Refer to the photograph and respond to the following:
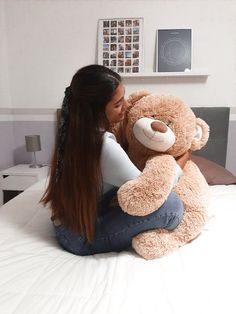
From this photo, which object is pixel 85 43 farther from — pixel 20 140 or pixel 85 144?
pixel 85 144

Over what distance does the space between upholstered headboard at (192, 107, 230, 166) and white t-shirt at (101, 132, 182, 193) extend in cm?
139

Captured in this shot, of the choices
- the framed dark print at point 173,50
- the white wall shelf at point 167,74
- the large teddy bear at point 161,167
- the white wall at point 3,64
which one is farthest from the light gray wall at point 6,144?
the large teddy bear at point 161,167

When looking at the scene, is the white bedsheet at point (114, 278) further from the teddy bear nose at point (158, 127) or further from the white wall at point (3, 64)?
the white wall at point (3, 64)

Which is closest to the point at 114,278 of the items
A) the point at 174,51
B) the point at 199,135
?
the point at 199,135

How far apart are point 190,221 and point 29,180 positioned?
4.97ft

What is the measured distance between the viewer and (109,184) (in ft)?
3.15

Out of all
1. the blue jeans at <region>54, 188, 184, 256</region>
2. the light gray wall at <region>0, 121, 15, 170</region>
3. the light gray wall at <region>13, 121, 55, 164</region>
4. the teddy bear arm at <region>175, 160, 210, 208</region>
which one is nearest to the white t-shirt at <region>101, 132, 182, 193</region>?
the blue jeans at <region>54, 188, 184, 256</region>

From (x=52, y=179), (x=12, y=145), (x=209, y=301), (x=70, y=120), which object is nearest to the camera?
(x=209, y=301)

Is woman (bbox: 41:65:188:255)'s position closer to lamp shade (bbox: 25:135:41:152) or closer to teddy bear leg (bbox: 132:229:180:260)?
teddy bear leg (bbox: 132:229:180:260)

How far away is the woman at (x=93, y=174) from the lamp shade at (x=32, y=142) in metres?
1.34

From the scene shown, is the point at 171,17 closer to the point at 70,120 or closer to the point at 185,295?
the point at 70,120

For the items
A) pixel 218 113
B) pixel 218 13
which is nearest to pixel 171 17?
pixel 218 13

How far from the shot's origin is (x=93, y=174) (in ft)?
2.86

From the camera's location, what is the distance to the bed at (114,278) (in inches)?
27.3
